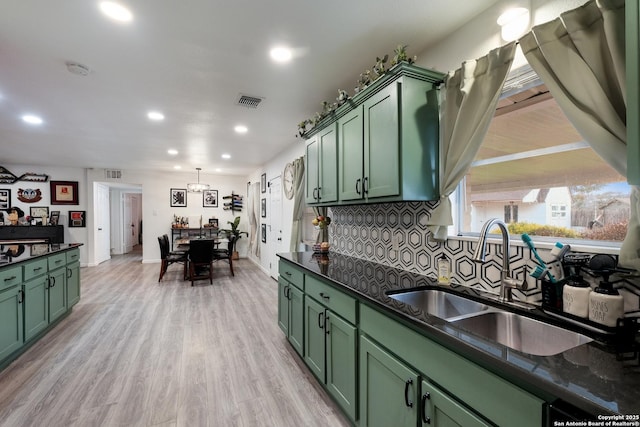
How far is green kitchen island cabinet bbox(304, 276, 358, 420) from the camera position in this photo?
5.49ft

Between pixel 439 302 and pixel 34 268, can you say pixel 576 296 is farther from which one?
pixel 34 268

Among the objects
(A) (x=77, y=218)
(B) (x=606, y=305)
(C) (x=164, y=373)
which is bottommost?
(C) (x=164, y=373)

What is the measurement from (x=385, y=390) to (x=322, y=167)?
1880 millimetres

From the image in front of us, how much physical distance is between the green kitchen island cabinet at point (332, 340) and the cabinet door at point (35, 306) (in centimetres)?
269

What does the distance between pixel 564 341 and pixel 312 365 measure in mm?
1656

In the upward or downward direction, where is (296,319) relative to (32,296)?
downward

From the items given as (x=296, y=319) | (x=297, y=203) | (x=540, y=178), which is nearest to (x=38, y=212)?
(x=297, y=203)

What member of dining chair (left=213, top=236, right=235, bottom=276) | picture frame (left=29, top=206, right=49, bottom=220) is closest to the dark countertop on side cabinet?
dining chair (left=213, top=236, right=235, bottom=276)

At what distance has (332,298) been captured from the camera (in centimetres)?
188

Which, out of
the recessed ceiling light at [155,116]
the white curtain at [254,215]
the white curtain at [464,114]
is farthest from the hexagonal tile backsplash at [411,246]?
the white curtain at [254,215]

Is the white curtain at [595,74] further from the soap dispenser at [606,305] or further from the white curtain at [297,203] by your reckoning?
the white curtain at [297,203]

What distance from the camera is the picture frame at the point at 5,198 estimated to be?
654cm

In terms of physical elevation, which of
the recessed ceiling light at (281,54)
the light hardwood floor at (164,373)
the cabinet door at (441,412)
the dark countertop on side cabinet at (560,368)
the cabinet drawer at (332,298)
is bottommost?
the light hardwood floor at (164,373)

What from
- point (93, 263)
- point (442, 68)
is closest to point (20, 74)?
point (442, 68)
